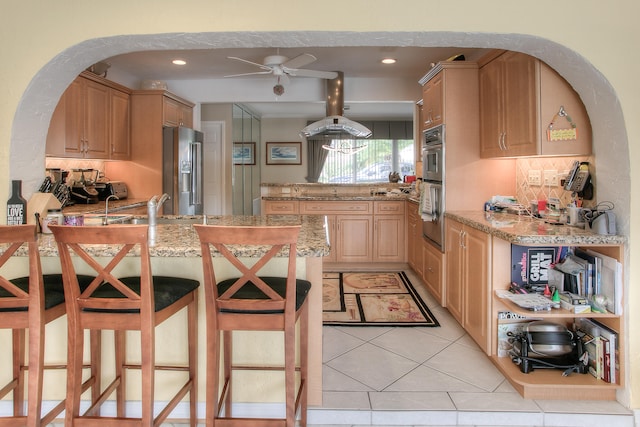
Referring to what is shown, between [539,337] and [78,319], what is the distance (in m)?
2.16

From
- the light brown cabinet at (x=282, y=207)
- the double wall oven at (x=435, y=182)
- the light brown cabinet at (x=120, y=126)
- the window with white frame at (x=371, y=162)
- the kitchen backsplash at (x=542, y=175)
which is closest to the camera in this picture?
the kitchen backsplash at (x=542, y=175)

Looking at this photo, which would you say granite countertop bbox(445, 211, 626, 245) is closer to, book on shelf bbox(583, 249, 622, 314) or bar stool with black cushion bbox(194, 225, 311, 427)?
book on shelf bbox(583, 249, 622, 314)

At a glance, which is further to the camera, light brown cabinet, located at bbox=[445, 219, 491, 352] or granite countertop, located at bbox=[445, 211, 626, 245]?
light brown cabinet, located at bbox=[445, 219, 491, 352]

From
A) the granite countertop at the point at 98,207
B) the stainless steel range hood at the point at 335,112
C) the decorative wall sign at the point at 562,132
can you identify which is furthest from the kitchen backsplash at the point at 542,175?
the granite countertop at the point at 98,207

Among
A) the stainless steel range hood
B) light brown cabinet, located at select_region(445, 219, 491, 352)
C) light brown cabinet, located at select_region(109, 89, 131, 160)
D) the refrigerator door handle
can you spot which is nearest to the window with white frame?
the stainless steel range hood

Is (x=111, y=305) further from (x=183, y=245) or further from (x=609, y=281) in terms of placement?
(x=609, y=281)

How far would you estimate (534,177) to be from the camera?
10.9 ft

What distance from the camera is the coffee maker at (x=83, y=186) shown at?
4391 millimetres

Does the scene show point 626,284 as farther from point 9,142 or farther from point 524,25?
point 9,142

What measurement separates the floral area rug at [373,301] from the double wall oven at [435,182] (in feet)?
1.85

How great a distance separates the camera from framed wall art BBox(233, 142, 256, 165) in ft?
24.4

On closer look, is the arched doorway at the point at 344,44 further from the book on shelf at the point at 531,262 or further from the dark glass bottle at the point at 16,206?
the book on shelf at the point at 531,262

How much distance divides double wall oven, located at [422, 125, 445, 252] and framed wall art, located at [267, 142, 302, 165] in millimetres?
5937

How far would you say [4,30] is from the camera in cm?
225
